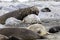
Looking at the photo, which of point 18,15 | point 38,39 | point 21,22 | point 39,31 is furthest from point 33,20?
point 38,39

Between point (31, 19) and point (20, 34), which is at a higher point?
point (31, 19)

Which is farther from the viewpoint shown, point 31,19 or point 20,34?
point 31,19

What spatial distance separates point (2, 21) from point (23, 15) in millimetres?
468

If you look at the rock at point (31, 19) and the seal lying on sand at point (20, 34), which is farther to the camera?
the rock at point (31, 19)

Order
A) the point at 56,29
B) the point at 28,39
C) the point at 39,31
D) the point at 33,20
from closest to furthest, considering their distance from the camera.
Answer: the point at 28,39 < the point at 39,31 < the point at 56,29 < the point at 33,20

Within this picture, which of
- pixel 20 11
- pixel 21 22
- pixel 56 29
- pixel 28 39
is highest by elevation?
pixel 20 11

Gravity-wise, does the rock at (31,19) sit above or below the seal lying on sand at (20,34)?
above

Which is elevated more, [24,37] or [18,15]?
[18,15]

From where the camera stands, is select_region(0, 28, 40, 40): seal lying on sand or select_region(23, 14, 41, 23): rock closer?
select_region(0, 28, 40, 40): seal lying on sand

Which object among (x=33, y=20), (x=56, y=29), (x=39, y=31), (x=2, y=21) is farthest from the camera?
(x=2, y=21)

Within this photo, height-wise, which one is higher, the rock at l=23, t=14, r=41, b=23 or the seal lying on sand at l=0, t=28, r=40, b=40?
the rock at l=23, t=14, r=41, b=23

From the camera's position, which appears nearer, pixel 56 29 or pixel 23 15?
pixel 56 29

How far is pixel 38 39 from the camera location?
11.2 ft

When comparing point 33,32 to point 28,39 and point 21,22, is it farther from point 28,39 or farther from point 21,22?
point 21,22
